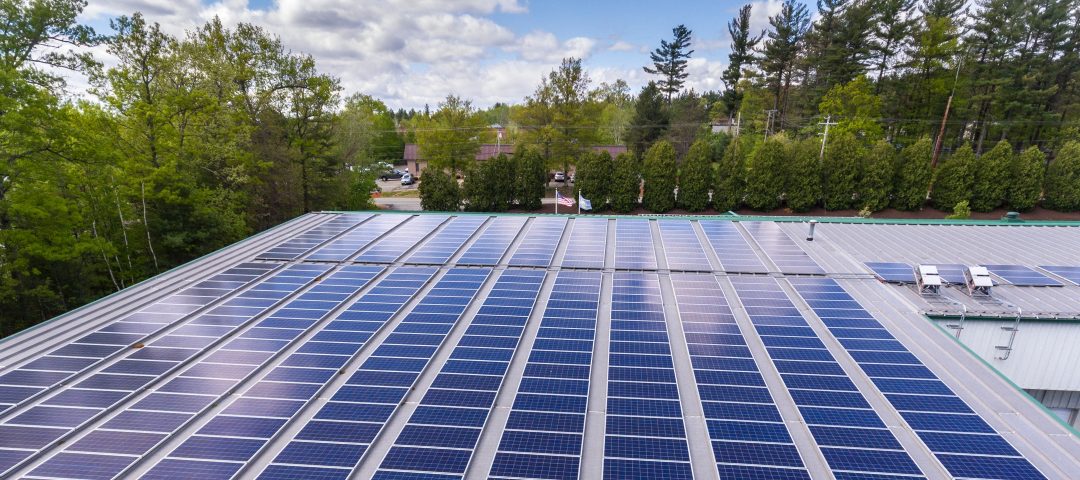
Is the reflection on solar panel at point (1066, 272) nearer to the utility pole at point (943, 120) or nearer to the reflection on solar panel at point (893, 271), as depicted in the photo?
the reflection on solar panel at point (893, 271)

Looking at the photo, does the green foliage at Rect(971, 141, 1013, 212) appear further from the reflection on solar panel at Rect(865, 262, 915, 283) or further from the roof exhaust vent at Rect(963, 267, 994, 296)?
the reflection on solar panel at Rect(865, 262, 915, 283)

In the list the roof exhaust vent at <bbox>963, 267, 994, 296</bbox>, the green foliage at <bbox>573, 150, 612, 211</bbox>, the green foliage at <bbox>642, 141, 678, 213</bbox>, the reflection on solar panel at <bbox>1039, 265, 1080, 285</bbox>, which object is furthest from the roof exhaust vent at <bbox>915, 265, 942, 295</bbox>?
the green foliage at <bbox>573, 150, 612, 211</bbox>

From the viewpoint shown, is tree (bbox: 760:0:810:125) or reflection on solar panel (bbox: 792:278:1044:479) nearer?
reflection on solar panel (bbox: 792:278:1044:479)

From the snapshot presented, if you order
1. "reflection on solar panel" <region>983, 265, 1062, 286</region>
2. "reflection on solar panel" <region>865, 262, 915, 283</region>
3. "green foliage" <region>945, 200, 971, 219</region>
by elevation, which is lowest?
"green foliage" <region>945, 200, 971, 219</region>

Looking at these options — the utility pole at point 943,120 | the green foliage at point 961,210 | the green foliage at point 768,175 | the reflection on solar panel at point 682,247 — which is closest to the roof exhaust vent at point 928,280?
the reflection on solar panel at point 682,247

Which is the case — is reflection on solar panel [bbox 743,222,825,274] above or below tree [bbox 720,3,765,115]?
below

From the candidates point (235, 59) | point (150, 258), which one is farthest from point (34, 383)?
point (235, 59)
